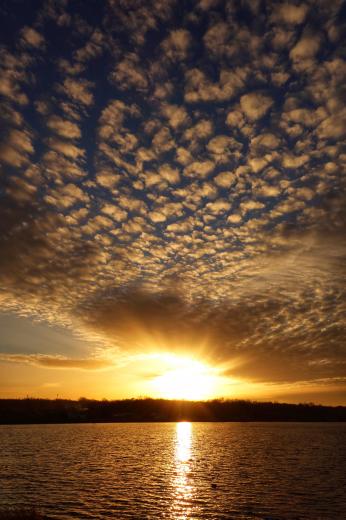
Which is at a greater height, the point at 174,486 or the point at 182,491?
the point at 174,486

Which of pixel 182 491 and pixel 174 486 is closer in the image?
pixel 182 491

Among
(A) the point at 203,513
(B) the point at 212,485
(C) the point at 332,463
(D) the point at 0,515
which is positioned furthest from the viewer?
(C) the point at 332,463

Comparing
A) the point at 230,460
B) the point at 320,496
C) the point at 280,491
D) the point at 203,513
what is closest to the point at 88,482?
the point at 203,513

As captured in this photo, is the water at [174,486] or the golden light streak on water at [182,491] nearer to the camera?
the golden light streak on water at [182,491]

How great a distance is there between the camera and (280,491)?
5412cm

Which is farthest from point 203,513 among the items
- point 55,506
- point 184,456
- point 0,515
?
point 184,456

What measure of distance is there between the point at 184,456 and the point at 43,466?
36001 mm

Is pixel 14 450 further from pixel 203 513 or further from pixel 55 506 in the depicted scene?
→ pixel 203 513

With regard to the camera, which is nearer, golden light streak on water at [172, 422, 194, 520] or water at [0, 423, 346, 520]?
golden light streak on water at [172, 422, 194, 520]

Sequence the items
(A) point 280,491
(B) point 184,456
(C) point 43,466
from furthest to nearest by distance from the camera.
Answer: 1. (B) point 184,456
2. (C) point 43,466
3. (A) point 280,491

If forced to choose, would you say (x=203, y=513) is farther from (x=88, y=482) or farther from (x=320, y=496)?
(x=88, y=482)

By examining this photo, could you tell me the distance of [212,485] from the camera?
2280 inches

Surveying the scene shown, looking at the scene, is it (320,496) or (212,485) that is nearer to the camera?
(320,496)

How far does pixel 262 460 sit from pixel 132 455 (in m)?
30.8
